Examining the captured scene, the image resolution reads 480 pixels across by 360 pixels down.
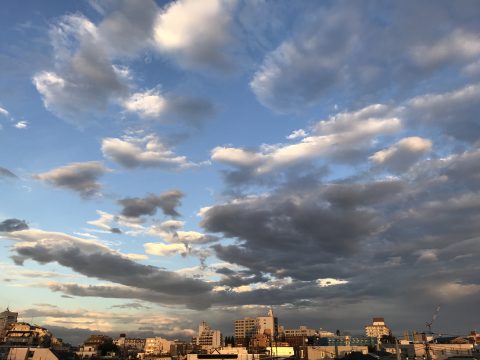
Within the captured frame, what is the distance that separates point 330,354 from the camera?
200 m

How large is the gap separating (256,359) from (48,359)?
93580 mm

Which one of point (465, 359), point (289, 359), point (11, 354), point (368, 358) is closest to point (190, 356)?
point (289, 359)

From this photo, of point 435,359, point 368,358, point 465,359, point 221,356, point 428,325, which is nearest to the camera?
point 465,359

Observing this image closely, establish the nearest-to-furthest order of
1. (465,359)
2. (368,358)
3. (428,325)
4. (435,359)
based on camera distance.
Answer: (465,359), (368,358), (435,359), (428,325)

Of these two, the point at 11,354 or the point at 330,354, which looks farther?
the point at 330,354

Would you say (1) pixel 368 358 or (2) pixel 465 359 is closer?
(2) pixel 465 359

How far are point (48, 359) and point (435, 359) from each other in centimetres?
15962

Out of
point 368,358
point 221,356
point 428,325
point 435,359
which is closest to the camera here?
point 368,358

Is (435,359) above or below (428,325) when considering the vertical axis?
below

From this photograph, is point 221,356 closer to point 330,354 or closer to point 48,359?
point 330,354

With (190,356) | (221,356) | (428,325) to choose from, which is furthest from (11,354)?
(428,325)

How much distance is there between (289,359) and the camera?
194 meters

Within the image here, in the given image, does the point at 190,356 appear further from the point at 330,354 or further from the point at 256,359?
the point at 330,354

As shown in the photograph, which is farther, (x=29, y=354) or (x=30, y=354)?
(x=30, y=354)
